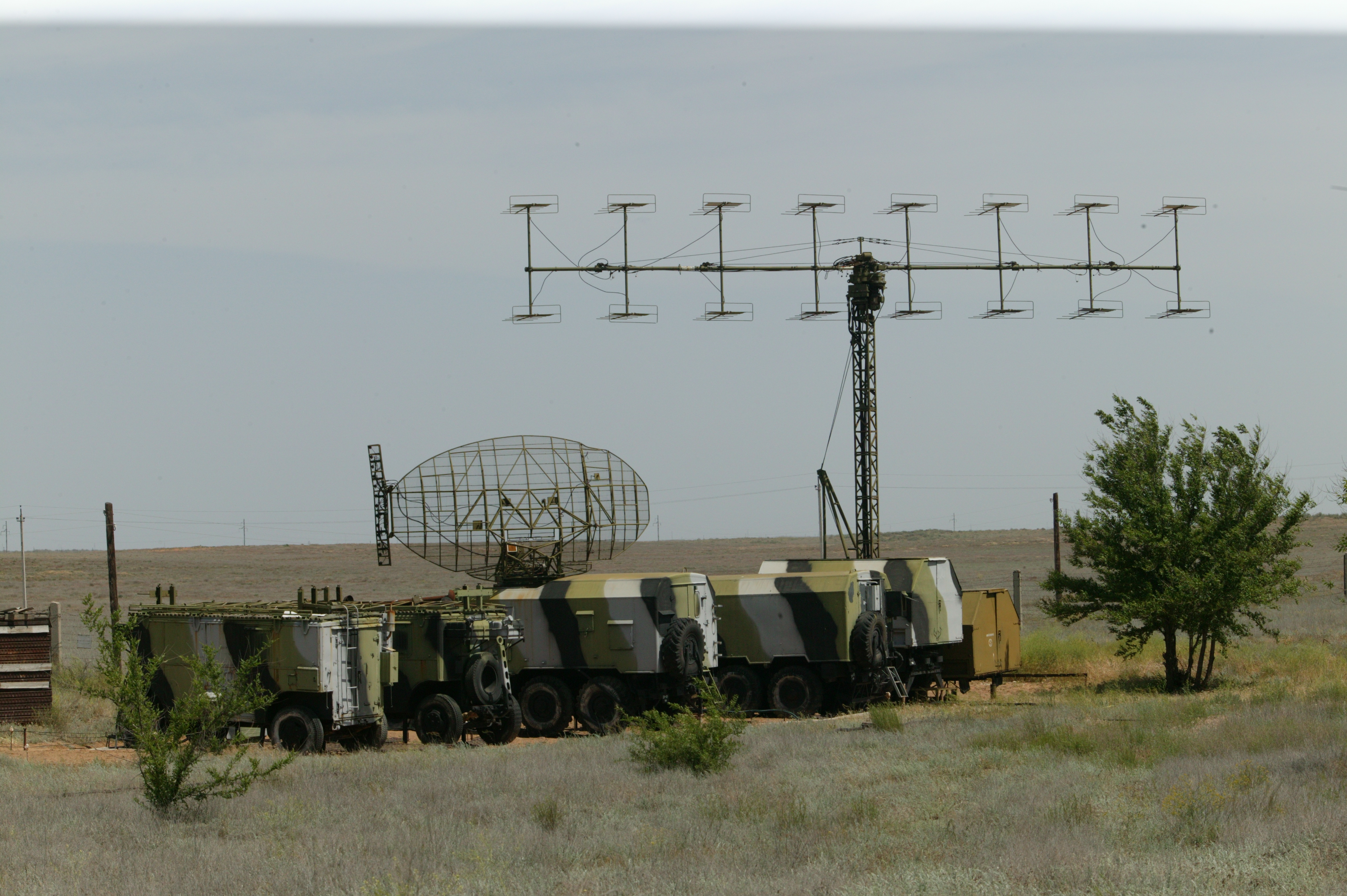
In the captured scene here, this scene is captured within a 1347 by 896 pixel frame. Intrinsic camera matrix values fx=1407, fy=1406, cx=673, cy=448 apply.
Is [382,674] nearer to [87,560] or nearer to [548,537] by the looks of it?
[548,537]

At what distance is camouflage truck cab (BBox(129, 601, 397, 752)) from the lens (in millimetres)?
20469

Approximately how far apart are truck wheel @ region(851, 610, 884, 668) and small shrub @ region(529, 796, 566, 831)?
13.0 metres

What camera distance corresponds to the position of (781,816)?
1318 cm

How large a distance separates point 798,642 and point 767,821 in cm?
1394

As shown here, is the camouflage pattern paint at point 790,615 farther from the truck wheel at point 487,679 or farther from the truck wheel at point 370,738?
the truck wheel at point 370,738

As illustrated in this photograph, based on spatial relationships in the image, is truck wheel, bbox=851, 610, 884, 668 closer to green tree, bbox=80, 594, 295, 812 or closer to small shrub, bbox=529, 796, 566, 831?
small shrub, bbox=529, 796, 566, 831

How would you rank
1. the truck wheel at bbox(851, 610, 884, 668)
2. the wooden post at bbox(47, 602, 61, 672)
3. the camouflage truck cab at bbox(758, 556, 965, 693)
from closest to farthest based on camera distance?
the truck wheel at bbox(851, 610, 884, 668), the camouflage truck cab at bbox(758, 556, 965, 693), the wooden post at bbox(47, 602, 61, 672)

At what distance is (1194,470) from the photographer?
28828mm

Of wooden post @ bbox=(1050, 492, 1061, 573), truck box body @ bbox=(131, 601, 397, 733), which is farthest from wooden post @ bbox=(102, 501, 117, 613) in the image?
truck box body @ bbox=(131, 601, 397, 733)

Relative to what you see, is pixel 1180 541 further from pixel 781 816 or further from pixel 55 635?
pixel 55 635

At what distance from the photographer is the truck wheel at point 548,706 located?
84.0ft

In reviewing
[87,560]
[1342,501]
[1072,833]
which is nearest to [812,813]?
[1072,833]

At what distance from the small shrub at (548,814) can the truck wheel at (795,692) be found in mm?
13004

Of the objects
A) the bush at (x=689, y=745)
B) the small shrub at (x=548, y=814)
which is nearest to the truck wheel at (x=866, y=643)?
the bush at (x=689, y=745)
